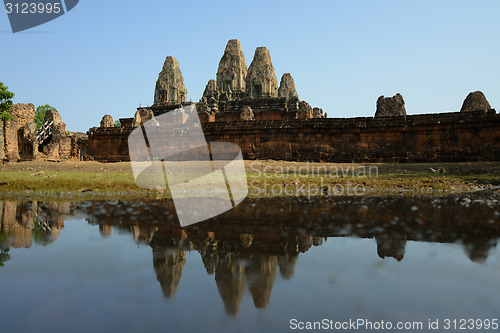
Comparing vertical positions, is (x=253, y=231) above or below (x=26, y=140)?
below

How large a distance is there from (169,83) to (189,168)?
38248mm

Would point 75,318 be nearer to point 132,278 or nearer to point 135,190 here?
point 132,278

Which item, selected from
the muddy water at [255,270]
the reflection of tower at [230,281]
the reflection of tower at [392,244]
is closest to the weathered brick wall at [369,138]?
the muddy water at [255,270]

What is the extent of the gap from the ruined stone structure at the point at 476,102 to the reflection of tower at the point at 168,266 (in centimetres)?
1895

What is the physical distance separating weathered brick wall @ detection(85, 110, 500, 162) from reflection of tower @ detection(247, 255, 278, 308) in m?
13.3

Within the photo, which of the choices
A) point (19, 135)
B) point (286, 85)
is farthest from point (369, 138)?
point (286, 85)

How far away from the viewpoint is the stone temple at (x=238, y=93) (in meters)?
29.3

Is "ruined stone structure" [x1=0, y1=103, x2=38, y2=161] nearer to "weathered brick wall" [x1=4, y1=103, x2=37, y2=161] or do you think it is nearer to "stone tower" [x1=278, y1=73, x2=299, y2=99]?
"weathered brick wall" [x1=4, y1=103, x2=37, y2=161]

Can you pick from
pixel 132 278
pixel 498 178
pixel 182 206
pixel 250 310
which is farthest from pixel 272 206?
pixel 498 178

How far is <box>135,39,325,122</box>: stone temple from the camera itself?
29309 mm

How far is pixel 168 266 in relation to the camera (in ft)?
10.7

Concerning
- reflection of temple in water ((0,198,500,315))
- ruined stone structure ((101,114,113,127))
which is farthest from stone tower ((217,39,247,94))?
reflection of temple in water ((0,198,500,315))

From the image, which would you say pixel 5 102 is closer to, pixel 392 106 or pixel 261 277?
pixel 392 106

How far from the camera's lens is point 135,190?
921cm
